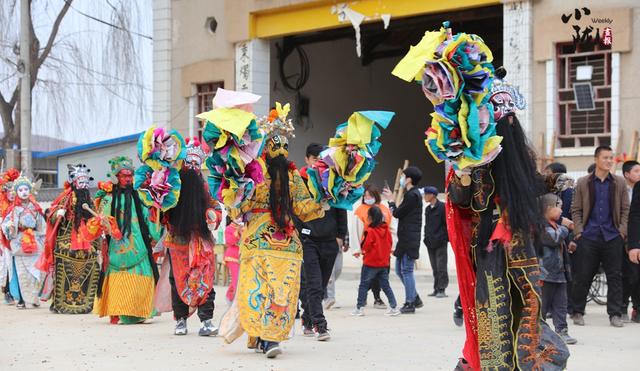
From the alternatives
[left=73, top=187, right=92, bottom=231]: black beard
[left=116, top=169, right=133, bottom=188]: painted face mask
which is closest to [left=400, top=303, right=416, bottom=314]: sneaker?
[left=116, top=169, right=133, bottom=188]: painted face mask

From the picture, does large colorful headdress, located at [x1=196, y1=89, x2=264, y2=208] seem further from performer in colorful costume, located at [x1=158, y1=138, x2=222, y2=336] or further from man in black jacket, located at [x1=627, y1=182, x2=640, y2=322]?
man in black jacket, located at [x1=627, y1=182, x2=640, y2=322]

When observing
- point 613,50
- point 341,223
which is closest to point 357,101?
point 613,50

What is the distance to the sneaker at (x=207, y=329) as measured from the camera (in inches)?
419

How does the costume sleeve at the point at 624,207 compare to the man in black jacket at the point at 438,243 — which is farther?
the man in black jacket at the point at 438,243

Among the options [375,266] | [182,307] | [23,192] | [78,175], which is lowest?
[182,307]

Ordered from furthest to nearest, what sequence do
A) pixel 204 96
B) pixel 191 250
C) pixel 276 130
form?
pixel 204 96, pixel 191 250, pixel 276 130

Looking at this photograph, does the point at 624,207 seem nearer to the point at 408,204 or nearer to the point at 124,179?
the point at 408,204

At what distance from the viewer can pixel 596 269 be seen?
1143 cm

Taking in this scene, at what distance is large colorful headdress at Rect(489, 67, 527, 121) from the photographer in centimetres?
658

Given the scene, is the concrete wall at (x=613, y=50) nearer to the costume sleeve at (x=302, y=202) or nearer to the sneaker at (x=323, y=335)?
the sneaker at (x=323, y=335)

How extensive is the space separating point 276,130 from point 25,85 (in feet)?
49.4

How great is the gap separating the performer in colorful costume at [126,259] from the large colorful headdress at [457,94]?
6129 mm

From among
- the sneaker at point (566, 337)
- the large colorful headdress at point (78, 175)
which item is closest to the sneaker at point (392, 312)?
the sneaker at point (566, 337)

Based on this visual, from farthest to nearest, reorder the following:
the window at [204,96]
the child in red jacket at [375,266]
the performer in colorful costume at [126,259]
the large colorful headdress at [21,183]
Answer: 1. the window at [204,96]
2. the large colorful headdress at [21,183]
3. the child in red jacket at [375,266]
4. the performer in colorful costume at [126,259]
